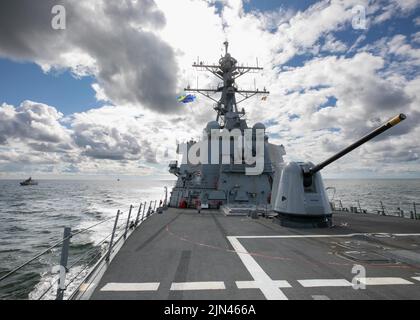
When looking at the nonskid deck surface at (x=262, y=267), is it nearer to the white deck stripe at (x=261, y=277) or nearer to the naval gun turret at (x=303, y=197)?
the white deck stripe at (x=261, y=277)

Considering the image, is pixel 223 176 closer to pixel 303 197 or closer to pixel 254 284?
pixel 303 197

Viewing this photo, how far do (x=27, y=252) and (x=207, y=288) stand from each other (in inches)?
507

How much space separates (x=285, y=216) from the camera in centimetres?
958

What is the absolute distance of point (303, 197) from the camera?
355 inches

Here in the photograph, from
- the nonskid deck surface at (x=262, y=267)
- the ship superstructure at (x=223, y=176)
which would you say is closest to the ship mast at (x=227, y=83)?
the ship superstructure at (x=223, y=176)

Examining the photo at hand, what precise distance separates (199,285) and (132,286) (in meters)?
1.05

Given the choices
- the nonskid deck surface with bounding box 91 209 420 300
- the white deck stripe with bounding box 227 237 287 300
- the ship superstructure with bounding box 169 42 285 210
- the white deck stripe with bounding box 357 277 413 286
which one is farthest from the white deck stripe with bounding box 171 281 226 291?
the ship superstructure with bounding box 169 42 285 210

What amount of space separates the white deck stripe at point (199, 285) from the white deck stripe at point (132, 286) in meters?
0.31

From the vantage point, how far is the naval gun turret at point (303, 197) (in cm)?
897

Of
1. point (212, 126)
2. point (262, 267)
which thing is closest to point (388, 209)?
point (212, 126)

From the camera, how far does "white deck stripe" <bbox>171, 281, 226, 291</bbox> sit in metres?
3.77
